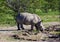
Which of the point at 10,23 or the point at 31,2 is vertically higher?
the point at 31,2

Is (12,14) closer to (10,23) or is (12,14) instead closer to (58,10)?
(10,23)

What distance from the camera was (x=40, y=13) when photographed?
29750 millimetres

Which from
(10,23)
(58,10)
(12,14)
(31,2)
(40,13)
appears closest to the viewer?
(10,23)

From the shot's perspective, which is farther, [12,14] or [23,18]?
[12,14]

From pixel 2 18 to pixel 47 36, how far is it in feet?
33.1

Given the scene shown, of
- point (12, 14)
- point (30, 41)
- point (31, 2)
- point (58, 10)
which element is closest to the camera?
point (30, 41)

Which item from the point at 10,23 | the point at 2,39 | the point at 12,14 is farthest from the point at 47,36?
the point at 12,14

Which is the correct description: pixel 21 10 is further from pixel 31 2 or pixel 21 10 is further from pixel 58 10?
pixel 58 10

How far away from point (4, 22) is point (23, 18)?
5144 mm

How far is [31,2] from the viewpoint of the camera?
24297 mm

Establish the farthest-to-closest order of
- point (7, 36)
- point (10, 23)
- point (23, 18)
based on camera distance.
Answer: point (10, 23) < point (23, 18) < point (7, 36)

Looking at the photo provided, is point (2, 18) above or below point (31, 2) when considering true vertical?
below

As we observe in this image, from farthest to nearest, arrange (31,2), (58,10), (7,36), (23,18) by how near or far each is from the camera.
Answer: (58,10) → (31,2) → (23,18) → (7,36)

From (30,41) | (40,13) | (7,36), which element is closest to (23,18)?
(7,36)
